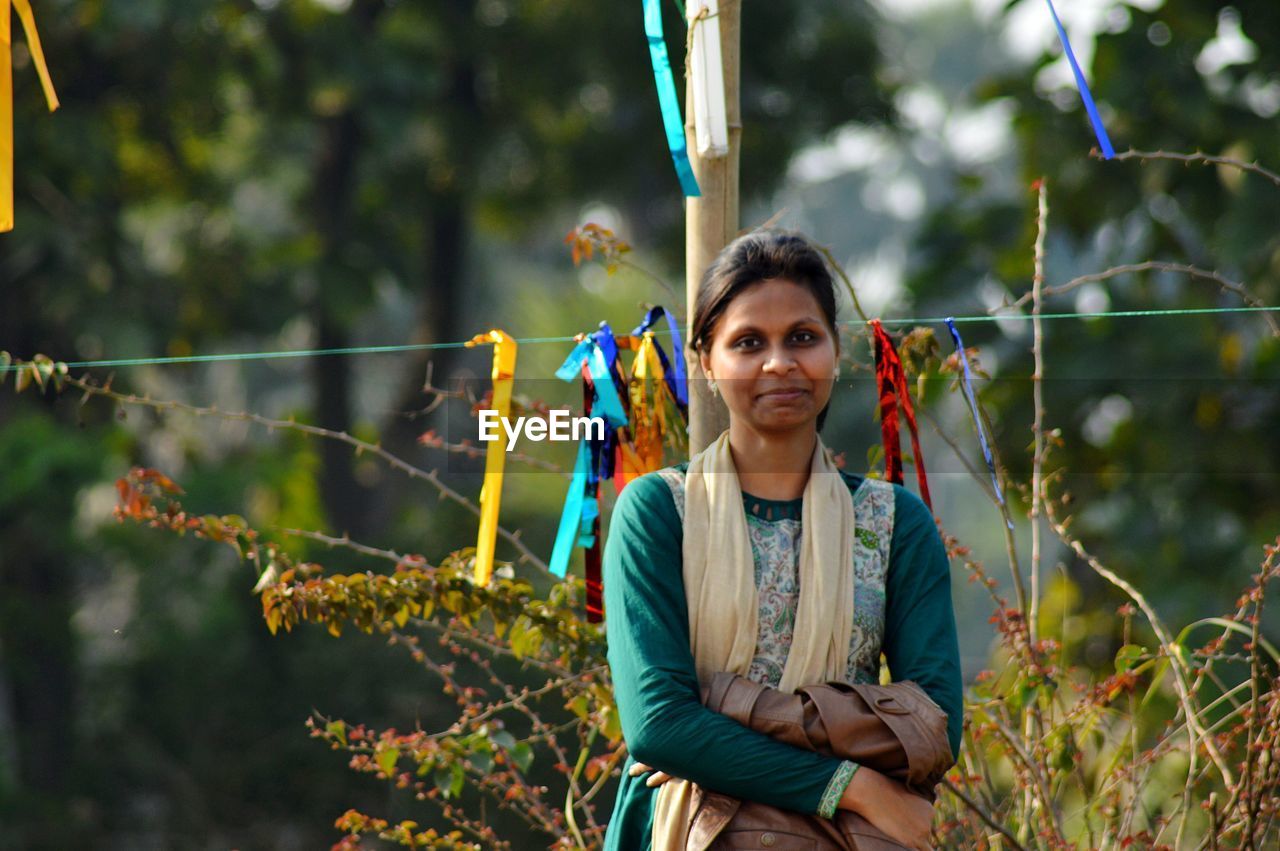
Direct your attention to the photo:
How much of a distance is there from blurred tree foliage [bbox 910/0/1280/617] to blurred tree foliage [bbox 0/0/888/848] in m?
2.86

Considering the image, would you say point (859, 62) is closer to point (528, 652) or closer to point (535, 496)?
point (535, 496)

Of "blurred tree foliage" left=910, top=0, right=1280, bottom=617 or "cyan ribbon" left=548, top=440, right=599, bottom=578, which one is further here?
"blurred tree foliage" left=910, top=0, right=1280, bottom=617

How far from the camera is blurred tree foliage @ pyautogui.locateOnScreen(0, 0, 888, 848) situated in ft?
27.7

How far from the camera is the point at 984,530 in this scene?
35.0 metres

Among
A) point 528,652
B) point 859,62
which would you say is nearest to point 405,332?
point 859,62

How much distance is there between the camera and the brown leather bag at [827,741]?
6.26 ft

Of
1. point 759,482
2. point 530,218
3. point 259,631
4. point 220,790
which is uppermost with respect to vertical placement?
point 530,218

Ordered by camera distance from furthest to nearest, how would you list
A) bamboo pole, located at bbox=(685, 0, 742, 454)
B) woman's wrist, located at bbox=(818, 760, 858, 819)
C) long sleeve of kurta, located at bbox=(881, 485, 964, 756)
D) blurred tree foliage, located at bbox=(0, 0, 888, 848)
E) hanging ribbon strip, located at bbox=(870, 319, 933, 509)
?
blurred tree foliage, located at bbox=(0, 0, 888, 848) < bamboo pole, located at bbox=(685, 0, 742, 454) < hanging ribbon strip, located at bbox=(870, 319, 933, 509) < long sleeve of kurta, located at bbox=(881, 485, 964, 756) < woman's wrist, located at bbox=(818, 760, 858, 819)

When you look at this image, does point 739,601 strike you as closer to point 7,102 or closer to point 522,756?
point 522,756

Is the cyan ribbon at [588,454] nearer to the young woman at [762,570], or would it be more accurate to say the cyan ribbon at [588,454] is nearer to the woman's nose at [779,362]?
the young woman at [762,570]

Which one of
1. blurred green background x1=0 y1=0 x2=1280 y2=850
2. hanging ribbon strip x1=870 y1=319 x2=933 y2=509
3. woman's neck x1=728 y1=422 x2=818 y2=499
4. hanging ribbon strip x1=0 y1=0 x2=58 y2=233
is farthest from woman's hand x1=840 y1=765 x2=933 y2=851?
blurred green background x1=0 y1=0 x2=1280 y2=850

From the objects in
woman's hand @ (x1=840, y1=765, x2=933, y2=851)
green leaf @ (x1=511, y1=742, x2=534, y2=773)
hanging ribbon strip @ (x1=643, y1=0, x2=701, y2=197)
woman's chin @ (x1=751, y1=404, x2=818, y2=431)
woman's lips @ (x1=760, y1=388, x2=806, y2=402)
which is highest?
hanging ribbon strip @ (x1=643, y1=0, x2=701, y2=197)

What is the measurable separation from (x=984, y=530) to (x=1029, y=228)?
2936 cm

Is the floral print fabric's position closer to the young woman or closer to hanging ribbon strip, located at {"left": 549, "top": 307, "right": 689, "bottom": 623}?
the young woman
